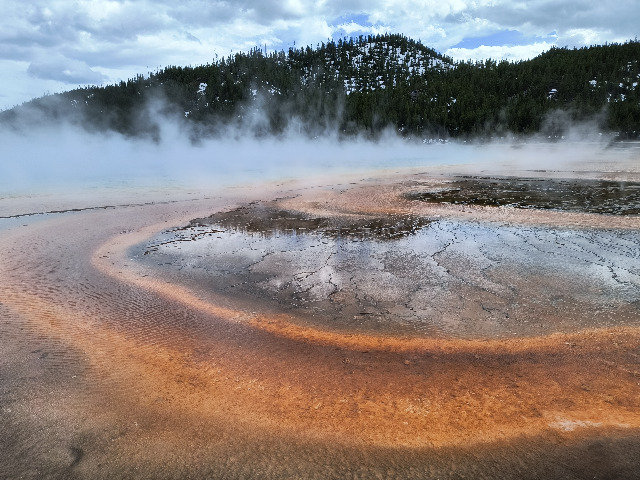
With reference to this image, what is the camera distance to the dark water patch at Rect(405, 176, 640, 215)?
38.7 feet

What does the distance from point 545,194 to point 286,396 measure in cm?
1285

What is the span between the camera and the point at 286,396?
3791 millimetres

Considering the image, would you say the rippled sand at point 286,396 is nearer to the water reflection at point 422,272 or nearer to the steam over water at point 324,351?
the steam over water at point 324,351

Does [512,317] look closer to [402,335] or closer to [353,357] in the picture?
[402,335]

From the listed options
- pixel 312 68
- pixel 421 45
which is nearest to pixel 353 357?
pixel 312 68

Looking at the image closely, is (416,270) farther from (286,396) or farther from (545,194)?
(545,194)

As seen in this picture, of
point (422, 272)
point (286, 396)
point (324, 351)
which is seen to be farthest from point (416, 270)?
point (286, 396)

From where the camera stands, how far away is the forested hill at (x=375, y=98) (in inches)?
2963

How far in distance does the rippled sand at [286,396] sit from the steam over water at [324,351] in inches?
0.7

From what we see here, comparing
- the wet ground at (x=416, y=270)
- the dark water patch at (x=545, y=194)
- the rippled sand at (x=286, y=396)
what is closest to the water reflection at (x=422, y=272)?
the wet ground at (x=416, y=270)

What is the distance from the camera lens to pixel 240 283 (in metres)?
6.61

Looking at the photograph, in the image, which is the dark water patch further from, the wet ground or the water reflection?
the water reflection

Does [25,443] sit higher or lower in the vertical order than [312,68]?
lower

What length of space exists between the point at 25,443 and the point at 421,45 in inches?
6059
